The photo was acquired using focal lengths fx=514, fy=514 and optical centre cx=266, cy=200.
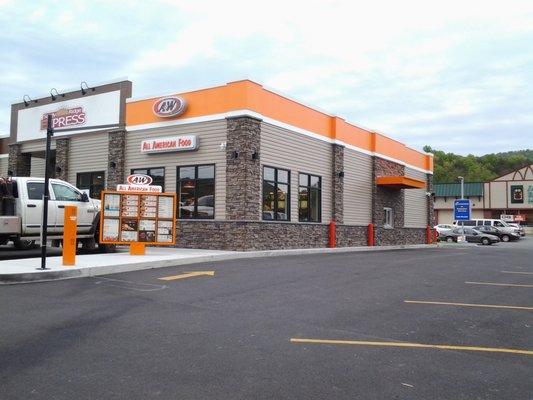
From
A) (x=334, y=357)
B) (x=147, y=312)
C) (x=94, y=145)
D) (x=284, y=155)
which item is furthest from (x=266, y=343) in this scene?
(x=94, y=145)

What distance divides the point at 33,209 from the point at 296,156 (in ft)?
36.5

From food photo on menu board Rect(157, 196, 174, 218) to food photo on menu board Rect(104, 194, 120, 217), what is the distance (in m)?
1.25

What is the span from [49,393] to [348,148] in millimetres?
22917

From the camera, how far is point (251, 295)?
376 inches

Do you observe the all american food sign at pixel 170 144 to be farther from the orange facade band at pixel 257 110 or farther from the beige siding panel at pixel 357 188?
the beige siding panel at pixel 357 188

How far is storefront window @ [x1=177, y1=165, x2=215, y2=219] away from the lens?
65.7 feet

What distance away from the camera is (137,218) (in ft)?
52.0

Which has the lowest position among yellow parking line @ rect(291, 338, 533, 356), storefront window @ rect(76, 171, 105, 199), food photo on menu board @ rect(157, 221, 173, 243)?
yellow parking line @ rect(291, 338, 533, 356)

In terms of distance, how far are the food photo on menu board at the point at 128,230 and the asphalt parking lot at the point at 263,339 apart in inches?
167

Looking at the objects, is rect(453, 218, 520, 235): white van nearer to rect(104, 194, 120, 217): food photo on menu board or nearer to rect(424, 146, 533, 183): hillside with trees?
rect(104, 194, 120, 217): food photo on menu board

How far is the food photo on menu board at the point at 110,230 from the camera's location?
51.0ft

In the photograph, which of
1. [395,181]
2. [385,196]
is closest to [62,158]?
[395,181]

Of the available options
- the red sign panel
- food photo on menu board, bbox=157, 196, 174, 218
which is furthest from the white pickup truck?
the red sign panel

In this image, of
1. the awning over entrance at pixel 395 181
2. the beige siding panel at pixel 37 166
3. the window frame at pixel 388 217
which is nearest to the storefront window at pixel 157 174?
the beige siding panel at pixel 37 166
